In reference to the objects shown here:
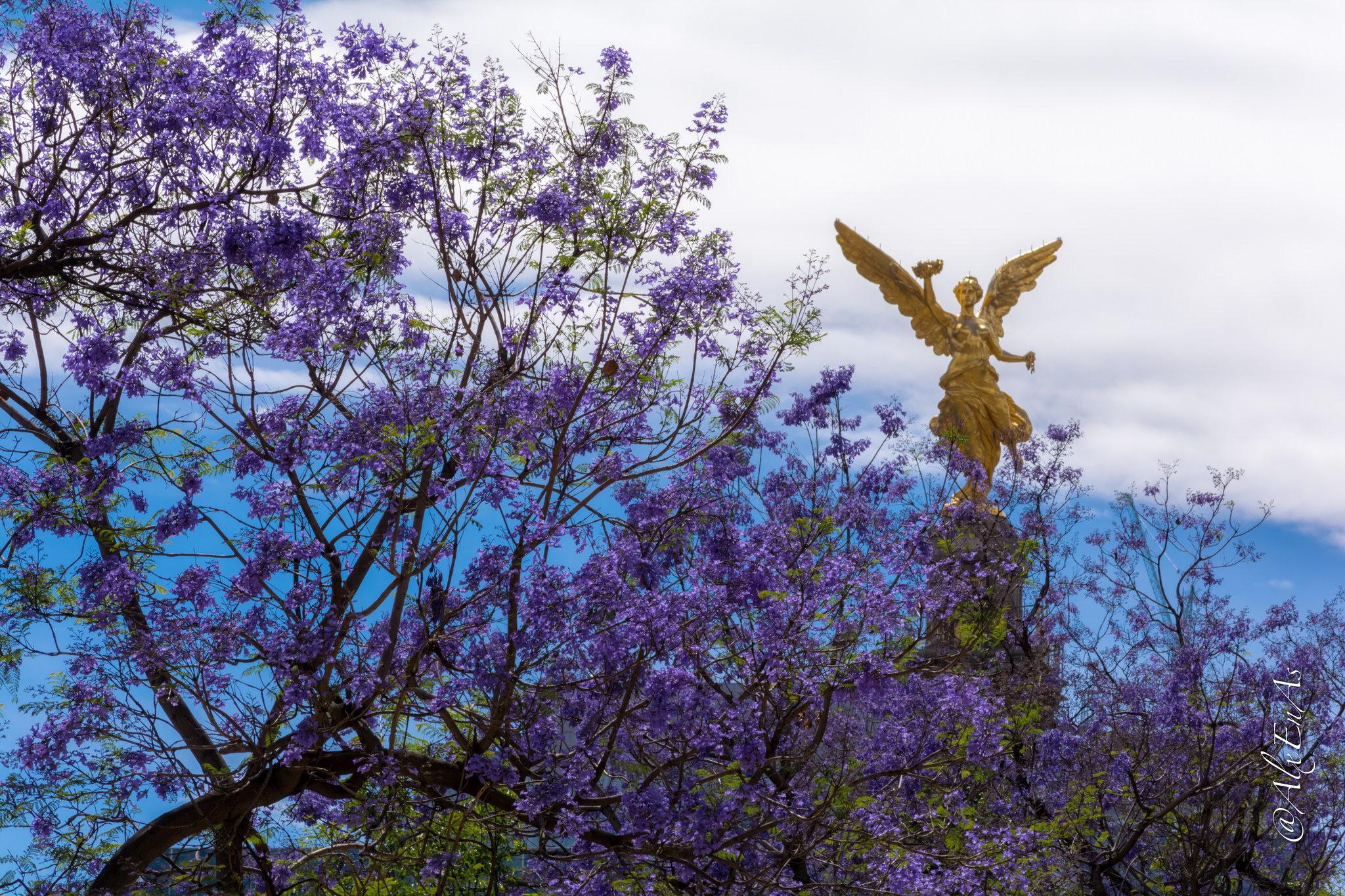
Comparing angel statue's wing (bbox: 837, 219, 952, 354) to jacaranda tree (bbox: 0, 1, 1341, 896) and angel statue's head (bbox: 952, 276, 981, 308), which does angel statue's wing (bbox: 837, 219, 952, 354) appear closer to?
angel statue's head (bbox: 952, 276, 981, 308)

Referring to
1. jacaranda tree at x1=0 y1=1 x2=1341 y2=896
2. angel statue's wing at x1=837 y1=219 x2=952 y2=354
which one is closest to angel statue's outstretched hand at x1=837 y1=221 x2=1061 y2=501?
angel statue's wing at x1=837 y1=219 x2=952 y2=354

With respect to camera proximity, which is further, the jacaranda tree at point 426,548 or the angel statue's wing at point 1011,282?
the angel statue's wing at point 1011,282

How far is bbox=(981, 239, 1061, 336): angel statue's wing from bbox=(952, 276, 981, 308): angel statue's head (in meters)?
0.26

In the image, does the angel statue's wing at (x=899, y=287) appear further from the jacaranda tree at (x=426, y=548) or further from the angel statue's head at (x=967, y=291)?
the jacaranda tree at (x=426, y=548)

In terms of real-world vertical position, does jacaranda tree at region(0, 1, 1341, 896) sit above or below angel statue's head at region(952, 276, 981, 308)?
below

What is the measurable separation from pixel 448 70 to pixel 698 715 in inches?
158

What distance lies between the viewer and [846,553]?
295 inches

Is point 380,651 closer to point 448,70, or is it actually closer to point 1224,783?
point 448,70

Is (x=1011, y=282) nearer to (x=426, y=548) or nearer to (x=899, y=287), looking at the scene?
(x=899, y=287)

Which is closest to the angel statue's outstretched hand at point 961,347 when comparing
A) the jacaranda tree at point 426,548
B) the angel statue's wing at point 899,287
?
the angel statue's wing at point 899,287

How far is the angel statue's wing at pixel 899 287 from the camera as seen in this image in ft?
46.2

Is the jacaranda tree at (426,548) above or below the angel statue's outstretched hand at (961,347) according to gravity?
below

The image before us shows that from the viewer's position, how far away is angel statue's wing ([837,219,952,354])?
14070mm

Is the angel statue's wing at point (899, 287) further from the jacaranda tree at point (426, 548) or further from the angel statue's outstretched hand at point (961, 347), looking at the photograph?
the jacaranda tree at point (426, 548)
